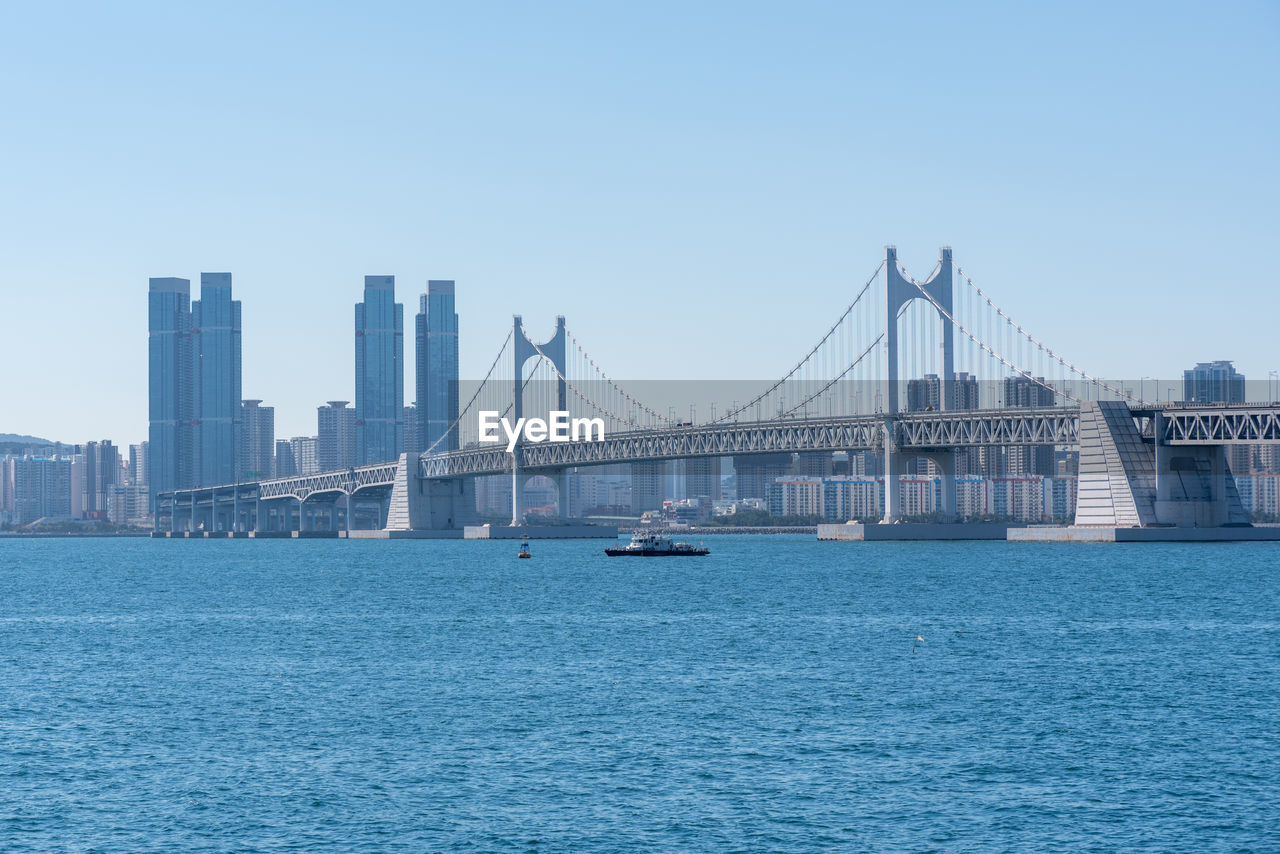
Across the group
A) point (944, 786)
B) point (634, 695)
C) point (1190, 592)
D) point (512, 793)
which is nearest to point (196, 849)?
point (512, 793)

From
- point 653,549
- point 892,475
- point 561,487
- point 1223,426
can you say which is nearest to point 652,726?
point 653,549

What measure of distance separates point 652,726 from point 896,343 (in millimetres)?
90924

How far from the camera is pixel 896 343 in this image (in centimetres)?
11594

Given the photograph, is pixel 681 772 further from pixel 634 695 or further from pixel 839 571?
pixel 839 571

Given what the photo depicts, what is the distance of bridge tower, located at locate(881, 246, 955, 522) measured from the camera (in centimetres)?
11400

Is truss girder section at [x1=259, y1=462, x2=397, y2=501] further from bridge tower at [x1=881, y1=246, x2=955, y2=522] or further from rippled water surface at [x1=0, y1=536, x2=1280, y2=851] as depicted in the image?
rippled water surface at [x1=0, y1=536, x2=1280, y2=851]

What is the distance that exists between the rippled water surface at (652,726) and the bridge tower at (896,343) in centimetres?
5818

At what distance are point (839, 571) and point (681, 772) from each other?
53.6 metres

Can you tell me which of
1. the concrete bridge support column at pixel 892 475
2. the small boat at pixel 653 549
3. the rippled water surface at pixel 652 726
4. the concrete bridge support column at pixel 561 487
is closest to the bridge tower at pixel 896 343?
the concrete bridge support column at pixel 892 475

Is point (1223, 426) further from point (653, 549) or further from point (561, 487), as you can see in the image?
point (561, 487)

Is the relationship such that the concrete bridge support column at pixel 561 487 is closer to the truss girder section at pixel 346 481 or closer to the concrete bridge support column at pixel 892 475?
the truss girder section at pixel 346 481

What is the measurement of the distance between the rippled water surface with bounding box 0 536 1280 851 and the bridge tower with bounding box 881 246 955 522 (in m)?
58.2

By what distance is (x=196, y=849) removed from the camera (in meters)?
19.5

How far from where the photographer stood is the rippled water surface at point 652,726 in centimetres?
2056
